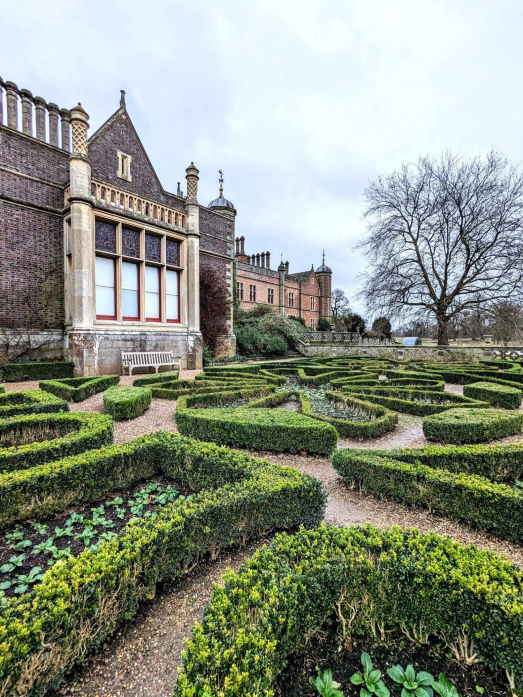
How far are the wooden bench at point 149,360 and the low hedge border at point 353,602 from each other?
10.7m

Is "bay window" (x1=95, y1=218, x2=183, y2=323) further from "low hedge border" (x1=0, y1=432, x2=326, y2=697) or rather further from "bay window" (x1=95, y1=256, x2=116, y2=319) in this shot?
"low hedge border" (x1=0, y1=432, x2=326, y2=697)

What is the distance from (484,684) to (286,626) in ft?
3.40

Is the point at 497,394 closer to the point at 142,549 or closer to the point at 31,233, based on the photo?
the point at 142,549

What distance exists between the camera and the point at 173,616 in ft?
6.93

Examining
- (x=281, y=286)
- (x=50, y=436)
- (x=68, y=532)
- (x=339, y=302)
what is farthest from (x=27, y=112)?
(x=339, y=302)

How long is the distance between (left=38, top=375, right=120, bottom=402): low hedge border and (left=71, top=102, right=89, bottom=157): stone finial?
767 centimetres

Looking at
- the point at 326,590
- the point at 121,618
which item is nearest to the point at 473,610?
the point at 326,590

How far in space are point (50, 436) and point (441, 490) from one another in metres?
5.07

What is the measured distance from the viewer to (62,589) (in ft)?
5.54

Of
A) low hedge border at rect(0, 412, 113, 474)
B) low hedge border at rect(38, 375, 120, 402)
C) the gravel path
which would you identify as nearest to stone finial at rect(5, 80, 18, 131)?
low hedge border at rect(38, 375, 120, 402)

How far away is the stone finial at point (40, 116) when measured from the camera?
11.6 meters

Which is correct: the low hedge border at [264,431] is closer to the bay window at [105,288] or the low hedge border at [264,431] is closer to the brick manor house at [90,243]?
the brick manor house at [90,243]

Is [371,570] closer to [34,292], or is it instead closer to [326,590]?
[326,590]

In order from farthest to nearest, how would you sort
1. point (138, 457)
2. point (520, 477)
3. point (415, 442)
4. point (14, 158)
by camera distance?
1. point (14, 158)
2. point (415, 442)
3. point (520, 477)
4. point (138, 457)
